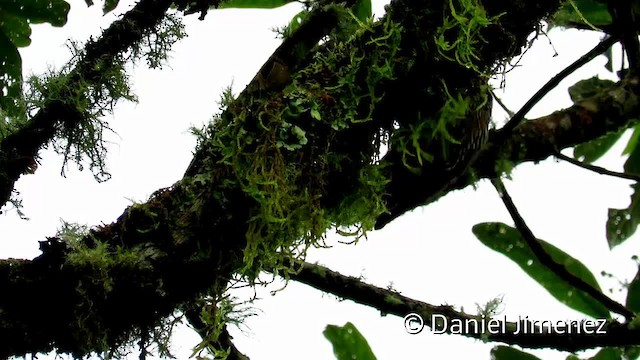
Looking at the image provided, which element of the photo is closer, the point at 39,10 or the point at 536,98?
the point at 536,98

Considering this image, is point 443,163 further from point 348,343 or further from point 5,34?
point 5,34

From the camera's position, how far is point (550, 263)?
1226 millimetres

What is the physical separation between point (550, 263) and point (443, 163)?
15.2 inches

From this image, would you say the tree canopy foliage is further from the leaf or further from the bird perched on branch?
the leaf

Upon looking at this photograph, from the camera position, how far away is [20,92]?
1.41 meters

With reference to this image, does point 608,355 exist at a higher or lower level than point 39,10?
lower

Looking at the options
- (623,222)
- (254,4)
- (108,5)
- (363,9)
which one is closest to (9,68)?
(108,5)

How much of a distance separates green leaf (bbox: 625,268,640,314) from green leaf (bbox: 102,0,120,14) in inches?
47.7

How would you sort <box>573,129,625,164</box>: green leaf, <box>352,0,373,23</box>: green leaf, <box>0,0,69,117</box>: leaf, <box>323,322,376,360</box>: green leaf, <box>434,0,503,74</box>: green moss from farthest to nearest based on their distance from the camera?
<box>573,129,625,164</box>: green leaf < <box>352,0,373,23</box>: green leaf < <box>0,0,69,117</box>: leaf < <box>323,322,376,360</box>: green leaf < <box>434,0,503,74</box>: green moss

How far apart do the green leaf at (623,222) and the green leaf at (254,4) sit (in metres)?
0.97

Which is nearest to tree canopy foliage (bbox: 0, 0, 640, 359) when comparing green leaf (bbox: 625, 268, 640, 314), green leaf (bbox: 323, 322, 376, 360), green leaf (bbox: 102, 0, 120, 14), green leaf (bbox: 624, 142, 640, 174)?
green leaf (bbox: 625, 268, 640, 314)

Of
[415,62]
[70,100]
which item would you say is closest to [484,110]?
[415,62]

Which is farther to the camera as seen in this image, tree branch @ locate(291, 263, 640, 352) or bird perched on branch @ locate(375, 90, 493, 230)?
tree branch @ locate(291, 263, 640, 352)

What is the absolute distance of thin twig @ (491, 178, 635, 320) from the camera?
1196mm
